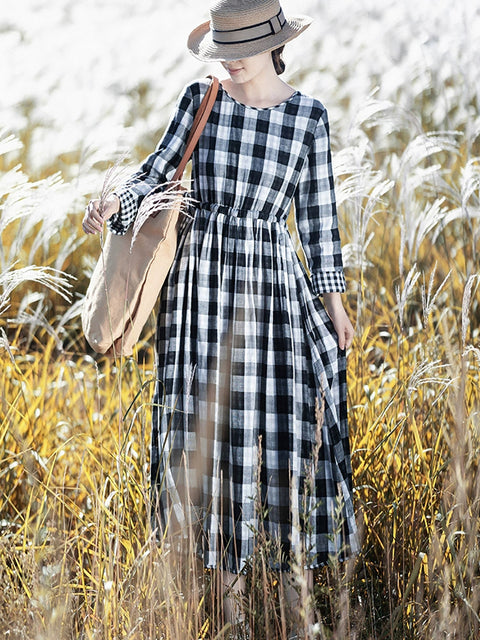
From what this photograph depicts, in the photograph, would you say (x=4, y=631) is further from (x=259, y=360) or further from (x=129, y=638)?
(x=259, y=360)

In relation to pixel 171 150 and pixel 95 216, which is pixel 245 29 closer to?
pixel 171 150

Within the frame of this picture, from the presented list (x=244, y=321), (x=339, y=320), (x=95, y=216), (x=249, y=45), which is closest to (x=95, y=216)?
(x=95, y=216)

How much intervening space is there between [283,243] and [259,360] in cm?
28

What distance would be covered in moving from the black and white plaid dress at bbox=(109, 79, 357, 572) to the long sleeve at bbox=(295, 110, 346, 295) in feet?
0.03

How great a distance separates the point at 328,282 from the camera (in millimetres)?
2055

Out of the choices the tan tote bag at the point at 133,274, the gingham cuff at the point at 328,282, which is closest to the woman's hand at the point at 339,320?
the gingham cuff at the point at 328,282

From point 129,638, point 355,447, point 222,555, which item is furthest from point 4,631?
point 355,447

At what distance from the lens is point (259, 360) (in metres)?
1.97

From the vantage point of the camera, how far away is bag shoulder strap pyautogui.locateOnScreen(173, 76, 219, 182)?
193cm

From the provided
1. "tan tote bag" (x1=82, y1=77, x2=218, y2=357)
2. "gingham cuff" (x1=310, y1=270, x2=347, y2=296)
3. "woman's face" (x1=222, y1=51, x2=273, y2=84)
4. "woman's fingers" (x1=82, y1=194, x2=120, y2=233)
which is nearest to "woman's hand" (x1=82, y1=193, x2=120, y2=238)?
"woman's fingers" (x1=82, y1=194, x2=120, y2=233)

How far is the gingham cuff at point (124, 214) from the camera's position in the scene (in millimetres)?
1880

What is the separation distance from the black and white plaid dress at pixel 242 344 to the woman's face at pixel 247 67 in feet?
0.16

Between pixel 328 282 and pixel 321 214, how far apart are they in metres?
0.16

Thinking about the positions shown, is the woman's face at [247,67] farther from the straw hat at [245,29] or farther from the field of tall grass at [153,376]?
the field of tall grass at [153,376]
